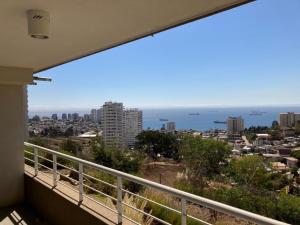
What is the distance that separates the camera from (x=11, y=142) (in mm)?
5578

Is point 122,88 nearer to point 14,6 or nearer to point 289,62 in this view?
point 289,62

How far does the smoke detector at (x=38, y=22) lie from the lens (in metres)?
2.43

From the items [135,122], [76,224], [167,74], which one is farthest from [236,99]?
[76,224]

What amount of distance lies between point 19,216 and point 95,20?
11.4 ft

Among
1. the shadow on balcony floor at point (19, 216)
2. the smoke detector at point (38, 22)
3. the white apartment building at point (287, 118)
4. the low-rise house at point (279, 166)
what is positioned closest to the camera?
the smoke detector at point (38, 22)

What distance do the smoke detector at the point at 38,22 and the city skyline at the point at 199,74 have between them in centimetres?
1919

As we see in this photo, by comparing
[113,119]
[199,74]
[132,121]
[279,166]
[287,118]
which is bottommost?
[279,166]

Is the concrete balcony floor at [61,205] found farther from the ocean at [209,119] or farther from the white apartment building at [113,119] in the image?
the white apartment building at [113,119]

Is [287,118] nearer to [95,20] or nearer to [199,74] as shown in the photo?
[95,20]

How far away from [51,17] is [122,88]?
55812 millimetres

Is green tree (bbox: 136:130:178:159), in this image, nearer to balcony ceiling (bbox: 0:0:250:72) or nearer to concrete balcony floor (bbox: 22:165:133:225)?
concrete balcony floor (bbox: 22:165:133:225)

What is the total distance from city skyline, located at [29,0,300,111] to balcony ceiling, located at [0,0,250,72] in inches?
718

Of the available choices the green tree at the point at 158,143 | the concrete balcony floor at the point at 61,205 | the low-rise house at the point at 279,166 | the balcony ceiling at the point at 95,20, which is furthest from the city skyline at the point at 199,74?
the balcony ceiling at the point at 95,20

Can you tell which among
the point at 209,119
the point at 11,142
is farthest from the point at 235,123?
the point at 209,119
